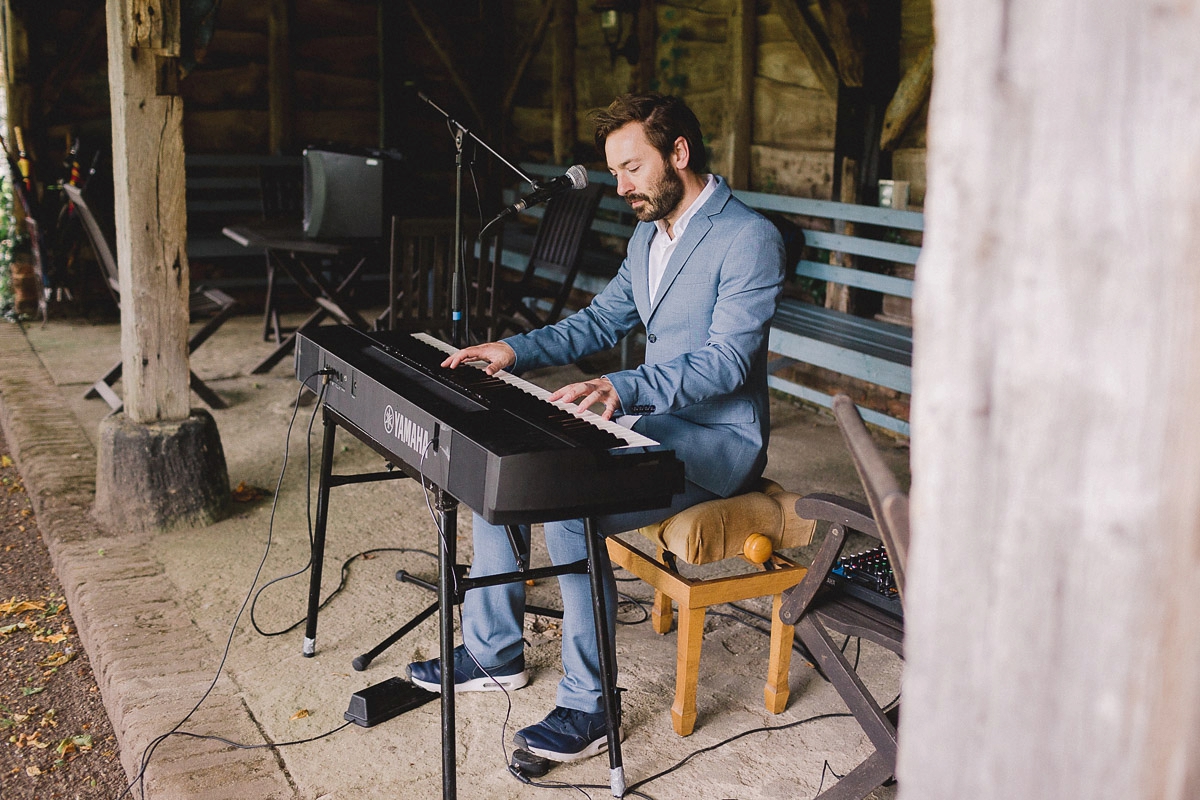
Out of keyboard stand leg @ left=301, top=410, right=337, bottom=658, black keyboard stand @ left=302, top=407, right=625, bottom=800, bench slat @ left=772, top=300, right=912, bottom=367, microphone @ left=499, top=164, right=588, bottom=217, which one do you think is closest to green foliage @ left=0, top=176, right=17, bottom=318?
bench slat @ left=772, top=300, right=912, bottom=367

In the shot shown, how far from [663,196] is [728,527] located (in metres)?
0.83

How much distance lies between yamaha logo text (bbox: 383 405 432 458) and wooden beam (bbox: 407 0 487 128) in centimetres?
621

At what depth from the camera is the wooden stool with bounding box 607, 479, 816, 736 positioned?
103 inches

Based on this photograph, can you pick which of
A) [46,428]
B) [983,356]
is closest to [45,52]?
[46,428]

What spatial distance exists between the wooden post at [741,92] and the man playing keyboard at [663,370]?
11.3 ft

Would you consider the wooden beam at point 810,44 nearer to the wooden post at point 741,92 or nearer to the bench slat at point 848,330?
the wooden post at point 741,92

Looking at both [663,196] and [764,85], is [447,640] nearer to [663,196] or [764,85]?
[663,196]

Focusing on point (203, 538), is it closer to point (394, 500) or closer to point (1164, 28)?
point (394, 500)

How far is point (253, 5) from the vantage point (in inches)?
311

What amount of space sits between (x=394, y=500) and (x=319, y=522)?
1.42 m

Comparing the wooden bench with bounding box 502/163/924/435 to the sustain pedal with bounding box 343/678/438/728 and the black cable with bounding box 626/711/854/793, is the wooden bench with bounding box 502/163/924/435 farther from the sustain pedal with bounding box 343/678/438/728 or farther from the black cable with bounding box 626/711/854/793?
the sustain pedal with bounding box 343/678/438/728

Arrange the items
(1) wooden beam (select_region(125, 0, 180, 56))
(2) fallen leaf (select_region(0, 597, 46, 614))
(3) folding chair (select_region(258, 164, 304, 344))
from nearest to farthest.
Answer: (2) fallen leaf (select_region(0, 597, 46, 614))
(1) wooden beam (select_region(125, 0, 180, 56))
(3) folding chair (select_region(258, 164, 304, 344))

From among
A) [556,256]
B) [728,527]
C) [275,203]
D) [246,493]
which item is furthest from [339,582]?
[275,203]

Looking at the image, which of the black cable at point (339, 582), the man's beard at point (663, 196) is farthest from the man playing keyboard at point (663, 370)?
the black cable at point (339, 582)
